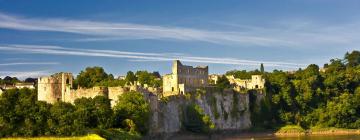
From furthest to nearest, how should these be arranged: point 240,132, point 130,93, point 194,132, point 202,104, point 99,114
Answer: point 240,132, point 202,104, point 194,132, point 130,93, point 99,114

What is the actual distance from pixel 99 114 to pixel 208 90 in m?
32.6

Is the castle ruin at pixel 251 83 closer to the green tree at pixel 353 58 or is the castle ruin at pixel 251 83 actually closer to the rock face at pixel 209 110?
the rock face at pixel 209 110

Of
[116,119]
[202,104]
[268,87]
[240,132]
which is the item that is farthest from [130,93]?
[268,87]

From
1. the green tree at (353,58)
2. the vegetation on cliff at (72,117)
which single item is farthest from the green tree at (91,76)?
the green tree at (353,58)

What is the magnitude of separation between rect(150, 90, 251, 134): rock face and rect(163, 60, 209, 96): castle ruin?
2.97m

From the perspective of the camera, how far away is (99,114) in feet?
220

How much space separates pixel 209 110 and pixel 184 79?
8.53m

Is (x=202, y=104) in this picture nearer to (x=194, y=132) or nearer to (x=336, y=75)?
(x=194, y=132)

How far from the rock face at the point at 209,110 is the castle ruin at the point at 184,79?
2.97 meters

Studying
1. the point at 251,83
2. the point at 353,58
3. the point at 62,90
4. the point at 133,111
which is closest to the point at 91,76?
the point at 62,90

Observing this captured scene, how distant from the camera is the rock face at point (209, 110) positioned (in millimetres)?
80500

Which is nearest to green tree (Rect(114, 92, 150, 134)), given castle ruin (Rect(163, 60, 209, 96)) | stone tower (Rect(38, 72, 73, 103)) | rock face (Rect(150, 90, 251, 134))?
rock face (Rect(150, 90, 251, 134))

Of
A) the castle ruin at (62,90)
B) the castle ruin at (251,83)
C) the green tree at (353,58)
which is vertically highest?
the green tree at (353,58)

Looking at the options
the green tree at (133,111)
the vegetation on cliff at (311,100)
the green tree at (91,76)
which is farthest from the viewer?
the vegetation on cliff at (311,100)
